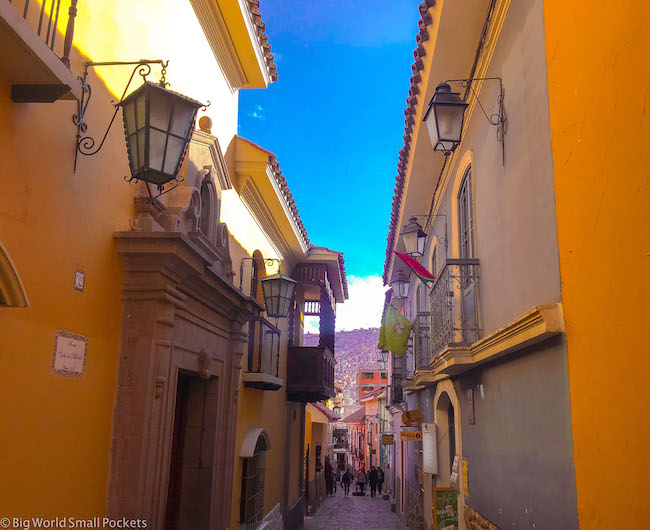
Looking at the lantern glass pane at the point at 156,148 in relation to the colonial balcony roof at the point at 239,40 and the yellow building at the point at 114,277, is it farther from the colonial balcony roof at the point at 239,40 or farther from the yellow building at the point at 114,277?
the colonial balcony roof at the point at 239,40

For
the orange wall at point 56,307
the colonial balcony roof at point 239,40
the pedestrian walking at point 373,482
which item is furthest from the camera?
the pedestrian walking at point 373,482

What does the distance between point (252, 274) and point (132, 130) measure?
6366mm

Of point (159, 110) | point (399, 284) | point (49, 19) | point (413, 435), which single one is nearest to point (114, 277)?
point (159, 110)

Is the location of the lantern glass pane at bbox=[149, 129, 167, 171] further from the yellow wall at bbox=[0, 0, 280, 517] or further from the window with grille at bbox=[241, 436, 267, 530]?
the window with grille at bbox=[241, 436, 267, 530]

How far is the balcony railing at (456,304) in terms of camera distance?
23.6 ft

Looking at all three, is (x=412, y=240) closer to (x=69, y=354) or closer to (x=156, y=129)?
(x=156, y=129)

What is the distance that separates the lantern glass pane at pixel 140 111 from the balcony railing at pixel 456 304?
4014mm

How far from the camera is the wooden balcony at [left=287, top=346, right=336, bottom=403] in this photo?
13617 millimetres

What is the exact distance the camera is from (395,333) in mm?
12289

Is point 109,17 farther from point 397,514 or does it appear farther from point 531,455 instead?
point 397,514

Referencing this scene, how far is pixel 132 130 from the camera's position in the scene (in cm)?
427

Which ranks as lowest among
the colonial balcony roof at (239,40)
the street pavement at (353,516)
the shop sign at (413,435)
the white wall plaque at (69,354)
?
the street pavement at (353,516)

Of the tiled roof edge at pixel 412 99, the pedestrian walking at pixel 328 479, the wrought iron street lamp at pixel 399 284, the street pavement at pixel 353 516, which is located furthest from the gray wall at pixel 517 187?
the pedestrian walking at pixel 328 479

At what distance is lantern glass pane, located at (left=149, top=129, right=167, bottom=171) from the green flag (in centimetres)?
847
